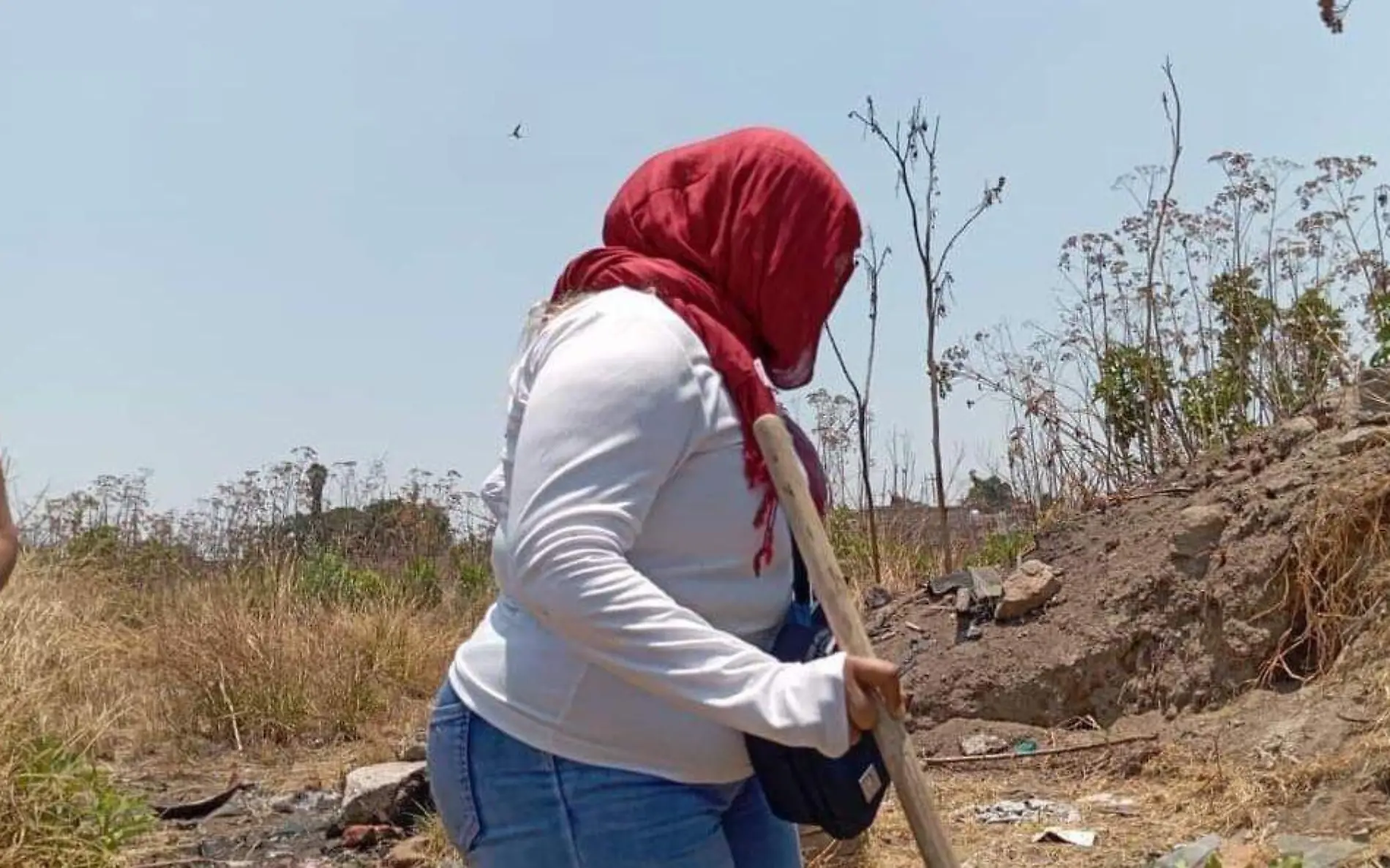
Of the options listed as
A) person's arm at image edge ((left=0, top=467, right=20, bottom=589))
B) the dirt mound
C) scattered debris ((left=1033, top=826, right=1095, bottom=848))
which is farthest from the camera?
the dirt mound

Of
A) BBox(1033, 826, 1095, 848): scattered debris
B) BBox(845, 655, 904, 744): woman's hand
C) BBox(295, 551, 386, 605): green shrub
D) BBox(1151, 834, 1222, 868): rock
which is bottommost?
BBox(1033, 826, 1095, 848): scattered debris

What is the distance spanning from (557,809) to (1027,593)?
550cm

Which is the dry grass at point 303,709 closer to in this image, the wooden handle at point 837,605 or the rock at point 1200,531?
the rock at point 1200,531

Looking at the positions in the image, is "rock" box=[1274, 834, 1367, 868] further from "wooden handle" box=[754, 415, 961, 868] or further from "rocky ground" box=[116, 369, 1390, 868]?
"wooden handle" box=[754, 415, 961, 868]

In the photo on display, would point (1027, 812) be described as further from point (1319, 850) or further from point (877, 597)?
point (877, 597)

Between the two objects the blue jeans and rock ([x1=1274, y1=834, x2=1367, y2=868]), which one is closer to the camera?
the blue jeans

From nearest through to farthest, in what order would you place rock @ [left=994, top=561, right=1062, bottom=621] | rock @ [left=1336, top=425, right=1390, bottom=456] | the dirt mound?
rock @ [left=1336, top=425, right=1390, bottom=456], the dirt mound, rock @ [left=994, top=561, right=1062, bottom=621]

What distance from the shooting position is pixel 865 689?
1740 millimetres

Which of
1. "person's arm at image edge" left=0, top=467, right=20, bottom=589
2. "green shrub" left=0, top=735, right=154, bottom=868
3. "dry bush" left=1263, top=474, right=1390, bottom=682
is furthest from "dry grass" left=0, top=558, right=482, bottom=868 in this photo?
"dry bush" left=1263, top=474, right=1390, bottom=682

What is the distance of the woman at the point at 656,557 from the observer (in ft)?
5.59

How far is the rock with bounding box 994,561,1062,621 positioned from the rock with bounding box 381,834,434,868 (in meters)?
2.83

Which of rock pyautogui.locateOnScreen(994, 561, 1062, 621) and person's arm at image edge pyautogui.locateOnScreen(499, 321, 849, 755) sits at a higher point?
person's arm at image edge pyautogui.locateOnScreen(499, 321, 849, 755)

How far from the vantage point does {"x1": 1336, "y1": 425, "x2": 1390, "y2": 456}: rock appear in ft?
19.7

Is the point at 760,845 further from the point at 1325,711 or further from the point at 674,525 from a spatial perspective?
the point at 1325,711
